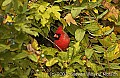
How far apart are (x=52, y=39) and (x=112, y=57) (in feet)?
0.99

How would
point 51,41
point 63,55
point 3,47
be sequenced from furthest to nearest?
point 51,41, point 63,55, point 3,47

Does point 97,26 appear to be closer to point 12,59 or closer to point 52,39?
point 52,39

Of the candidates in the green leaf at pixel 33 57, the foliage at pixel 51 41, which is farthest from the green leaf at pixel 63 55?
the green leaf at pixel 33 57

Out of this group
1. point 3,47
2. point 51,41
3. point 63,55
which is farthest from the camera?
point 51,41

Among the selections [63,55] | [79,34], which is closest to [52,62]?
[63,55]

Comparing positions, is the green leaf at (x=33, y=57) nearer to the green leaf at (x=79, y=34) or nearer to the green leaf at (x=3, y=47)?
the green leaf at (x=3, y=47)

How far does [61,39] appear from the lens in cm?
128

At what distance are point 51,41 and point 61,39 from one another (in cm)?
4

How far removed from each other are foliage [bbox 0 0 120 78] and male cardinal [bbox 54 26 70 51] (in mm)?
26

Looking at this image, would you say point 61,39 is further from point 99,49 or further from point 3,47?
point 3,47

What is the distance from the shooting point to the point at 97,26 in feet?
3.98

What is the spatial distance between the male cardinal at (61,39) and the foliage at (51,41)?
3 cm

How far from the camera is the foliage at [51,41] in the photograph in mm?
1082

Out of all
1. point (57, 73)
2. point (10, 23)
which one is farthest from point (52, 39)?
point (10, 23)
